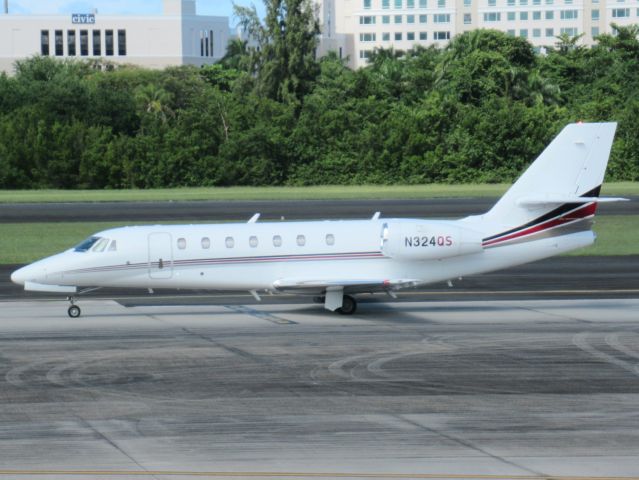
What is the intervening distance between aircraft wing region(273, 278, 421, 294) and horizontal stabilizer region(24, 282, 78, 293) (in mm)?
5155

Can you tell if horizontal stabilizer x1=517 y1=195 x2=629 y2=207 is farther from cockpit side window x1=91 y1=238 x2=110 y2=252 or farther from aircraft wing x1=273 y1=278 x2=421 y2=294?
cockpit side window x1=91 y1=238 x2=110 y2=252

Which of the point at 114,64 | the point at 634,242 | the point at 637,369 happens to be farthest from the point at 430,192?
the point at 114,64

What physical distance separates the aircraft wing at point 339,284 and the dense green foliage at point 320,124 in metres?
59.2

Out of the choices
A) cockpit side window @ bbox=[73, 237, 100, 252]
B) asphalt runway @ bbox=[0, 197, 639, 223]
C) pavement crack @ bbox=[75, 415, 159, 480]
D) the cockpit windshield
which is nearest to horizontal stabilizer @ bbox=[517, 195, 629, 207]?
the cockpit windshield

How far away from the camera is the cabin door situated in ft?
93.4

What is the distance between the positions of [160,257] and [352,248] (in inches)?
190

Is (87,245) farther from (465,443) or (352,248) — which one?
(465,443)

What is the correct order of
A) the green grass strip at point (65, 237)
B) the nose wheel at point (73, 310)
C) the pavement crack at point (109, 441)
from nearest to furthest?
the pavement crack at point (109, 441) < the nose wheel at point (73, 310) < the green grass strip at point (65, 237)

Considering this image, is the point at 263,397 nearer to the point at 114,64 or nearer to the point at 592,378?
the point at 592,378

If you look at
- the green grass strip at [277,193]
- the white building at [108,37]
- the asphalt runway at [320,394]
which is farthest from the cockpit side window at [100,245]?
the white building at [108,37]

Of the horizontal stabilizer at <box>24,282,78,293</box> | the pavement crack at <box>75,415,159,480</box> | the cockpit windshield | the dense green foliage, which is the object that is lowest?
the pavement crack at <box>75,415,159,480</box>

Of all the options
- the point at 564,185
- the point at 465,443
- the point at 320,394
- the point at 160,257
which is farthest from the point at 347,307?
the point at 465,443

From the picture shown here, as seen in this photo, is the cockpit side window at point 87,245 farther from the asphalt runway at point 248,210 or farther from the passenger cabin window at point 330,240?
the asphalt runway at point 248,210

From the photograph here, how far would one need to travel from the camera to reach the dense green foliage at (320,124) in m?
86.9
